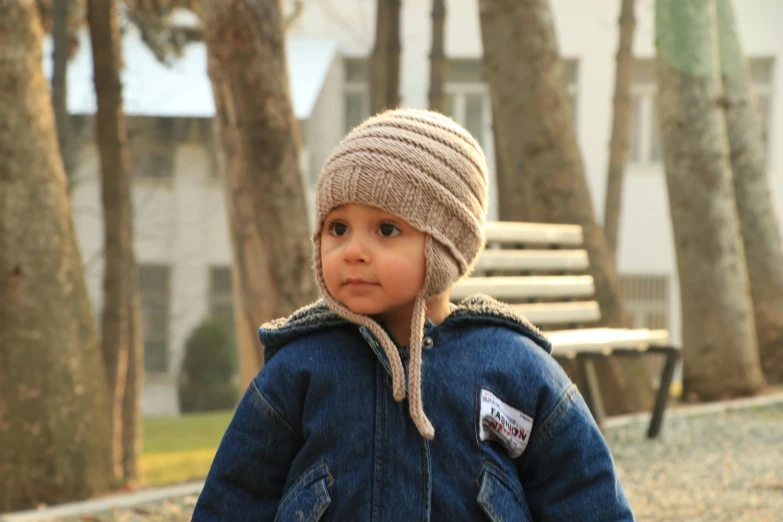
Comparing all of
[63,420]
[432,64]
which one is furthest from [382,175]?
[432,64]

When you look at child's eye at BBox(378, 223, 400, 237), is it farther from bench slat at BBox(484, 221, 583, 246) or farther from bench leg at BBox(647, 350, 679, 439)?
bench leg at BBox(647, 350, 679, 439)

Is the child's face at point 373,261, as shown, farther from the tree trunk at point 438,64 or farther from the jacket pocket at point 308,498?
the tree trunk at point 438,64

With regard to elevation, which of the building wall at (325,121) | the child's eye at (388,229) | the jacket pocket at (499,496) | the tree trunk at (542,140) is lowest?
the jacket pocket at (499,496)

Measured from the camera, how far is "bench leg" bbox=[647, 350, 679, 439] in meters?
6.06

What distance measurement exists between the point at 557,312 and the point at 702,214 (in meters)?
2.74

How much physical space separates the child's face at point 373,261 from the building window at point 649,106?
21.2 m

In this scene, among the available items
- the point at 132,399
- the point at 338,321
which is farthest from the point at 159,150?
the point at 338,321

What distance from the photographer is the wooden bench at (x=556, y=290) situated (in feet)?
18.0

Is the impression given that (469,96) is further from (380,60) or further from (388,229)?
(388,229)

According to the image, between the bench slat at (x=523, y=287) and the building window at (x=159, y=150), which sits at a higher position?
the building window at (x=159, y=150)

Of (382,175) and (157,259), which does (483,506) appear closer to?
(382,175)

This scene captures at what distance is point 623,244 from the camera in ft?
76.6

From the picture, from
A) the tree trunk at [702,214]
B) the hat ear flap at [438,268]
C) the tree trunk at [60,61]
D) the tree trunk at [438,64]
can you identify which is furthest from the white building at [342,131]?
the hat ear flap at [438,268]

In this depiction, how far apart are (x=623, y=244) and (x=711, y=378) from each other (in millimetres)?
15373
